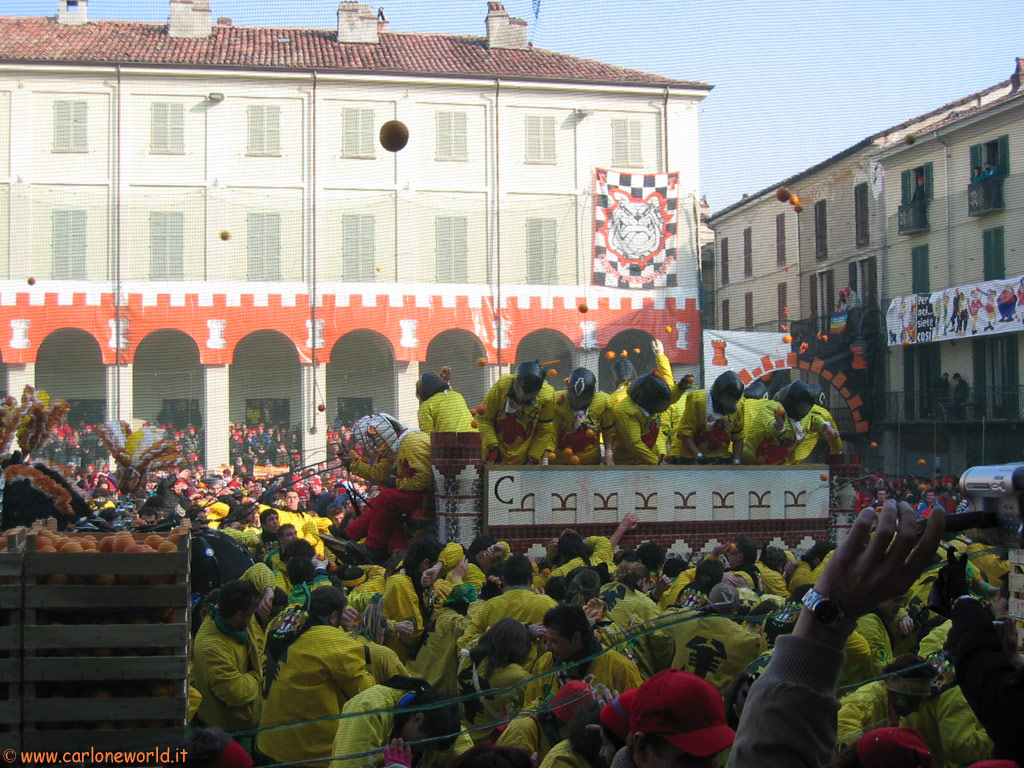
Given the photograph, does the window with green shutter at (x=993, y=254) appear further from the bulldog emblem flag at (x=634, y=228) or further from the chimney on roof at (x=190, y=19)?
the chimney on roof at (x=190, y=19)

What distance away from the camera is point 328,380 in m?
24.4

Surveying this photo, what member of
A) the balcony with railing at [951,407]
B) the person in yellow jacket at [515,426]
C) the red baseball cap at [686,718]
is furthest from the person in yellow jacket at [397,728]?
the balcony with railing at [951,407]

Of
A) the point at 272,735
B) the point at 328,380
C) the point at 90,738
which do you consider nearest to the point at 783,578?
the point at 272,735

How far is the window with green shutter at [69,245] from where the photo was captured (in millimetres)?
22453

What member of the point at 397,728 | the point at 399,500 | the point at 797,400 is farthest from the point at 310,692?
the point at 797,400

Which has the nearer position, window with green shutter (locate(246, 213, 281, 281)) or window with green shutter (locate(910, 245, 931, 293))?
window with green shutter (locate(246, 213, 281, 281))

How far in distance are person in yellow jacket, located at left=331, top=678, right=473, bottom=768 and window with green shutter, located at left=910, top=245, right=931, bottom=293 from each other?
21.8 m

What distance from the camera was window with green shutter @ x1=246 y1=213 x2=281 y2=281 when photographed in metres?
23.2

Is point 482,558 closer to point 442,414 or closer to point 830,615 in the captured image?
point 442,414

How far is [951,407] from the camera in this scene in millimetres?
21609

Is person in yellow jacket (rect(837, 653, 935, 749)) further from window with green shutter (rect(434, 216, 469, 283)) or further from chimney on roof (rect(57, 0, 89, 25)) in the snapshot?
chimney on roof (rect(57, 0, 89, 25))

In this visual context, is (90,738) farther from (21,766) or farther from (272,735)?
(272,735)

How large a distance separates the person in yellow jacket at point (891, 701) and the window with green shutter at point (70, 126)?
2247 cm

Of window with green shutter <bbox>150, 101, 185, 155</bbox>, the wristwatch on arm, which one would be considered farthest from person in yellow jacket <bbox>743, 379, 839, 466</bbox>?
window with green shutter <bbox>150, 101, 185, 155</bbox>
